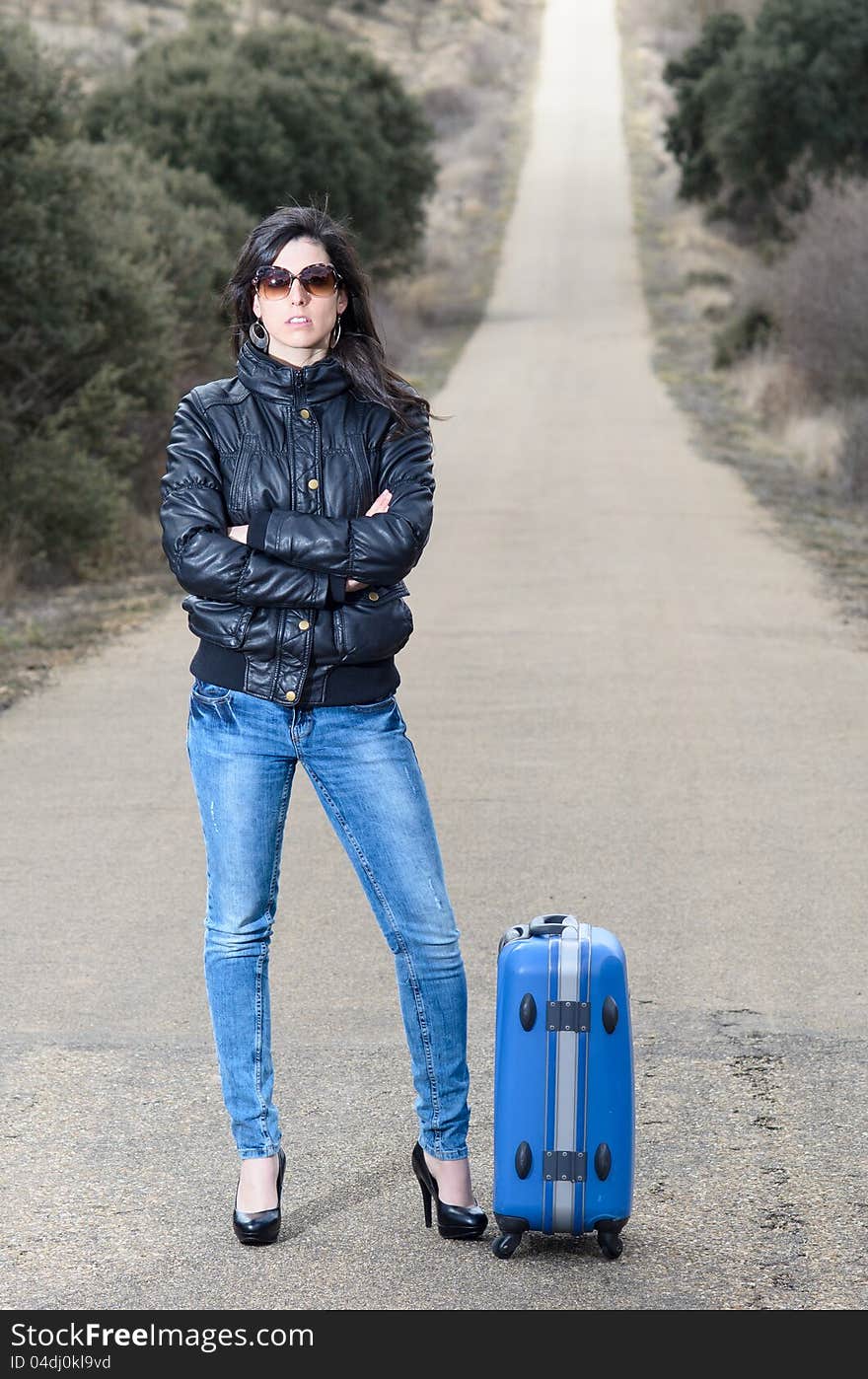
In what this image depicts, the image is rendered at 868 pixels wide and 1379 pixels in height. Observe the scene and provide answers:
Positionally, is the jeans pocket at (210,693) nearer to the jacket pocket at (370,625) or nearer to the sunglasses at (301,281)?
the jacket pocket at (370,625)

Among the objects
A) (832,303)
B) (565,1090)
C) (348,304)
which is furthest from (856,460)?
(565,1090)

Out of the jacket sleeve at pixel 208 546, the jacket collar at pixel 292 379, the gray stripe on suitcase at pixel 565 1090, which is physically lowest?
the gray stripe on suitcase at pixel 565 1090

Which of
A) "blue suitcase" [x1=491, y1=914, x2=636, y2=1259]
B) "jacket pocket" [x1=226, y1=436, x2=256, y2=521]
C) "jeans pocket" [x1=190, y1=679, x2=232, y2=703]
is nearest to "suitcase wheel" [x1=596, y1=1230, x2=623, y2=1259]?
"blue suitcase" [x1=491, y1=914, x2=636, y2=1259]

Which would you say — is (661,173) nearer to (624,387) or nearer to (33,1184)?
(624,387)

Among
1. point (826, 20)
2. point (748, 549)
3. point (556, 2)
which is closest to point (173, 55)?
point (826, 20)

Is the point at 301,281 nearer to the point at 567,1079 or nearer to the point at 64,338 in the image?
the point at 567,1079

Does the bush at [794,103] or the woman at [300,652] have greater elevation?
the bush at [794,103]

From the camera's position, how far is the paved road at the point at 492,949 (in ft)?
12.4

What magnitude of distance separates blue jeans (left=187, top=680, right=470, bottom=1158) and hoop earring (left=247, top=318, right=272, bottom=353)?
28.1 inches

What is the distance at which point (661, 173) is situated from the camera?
61.2 meters

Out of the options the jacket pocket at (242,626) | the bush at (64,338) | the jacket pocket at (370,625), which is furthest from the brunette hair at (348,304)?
the bush at (64,338)

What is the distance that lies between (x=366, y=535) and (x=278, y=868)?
0.70 meters

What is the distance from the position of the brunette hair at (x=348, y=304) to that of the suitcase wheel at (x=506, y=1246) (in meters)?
1.64

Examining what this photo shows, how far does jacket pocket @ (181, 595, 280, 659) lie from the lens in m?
3.70
